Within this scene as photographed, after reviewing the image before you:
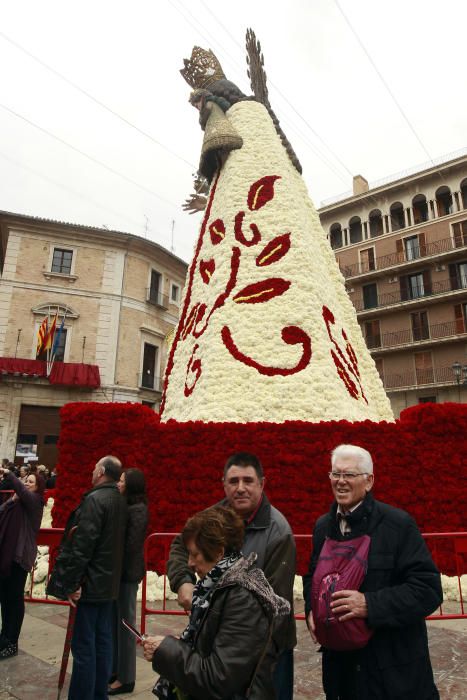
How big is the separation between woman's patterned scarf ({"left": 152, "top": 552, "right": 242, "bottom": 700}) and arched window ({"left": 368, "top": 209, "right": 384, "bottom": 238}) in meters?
29.1

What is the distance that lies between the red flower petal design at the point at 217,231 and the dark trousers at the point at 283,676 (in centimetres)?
611

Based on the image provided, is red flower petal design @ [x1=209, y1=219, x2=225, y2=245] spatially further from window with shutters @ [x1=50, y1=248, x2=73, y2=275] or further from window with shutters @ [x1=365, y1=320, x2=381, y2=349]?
window with shutters @ [x1=365, y1=320, x2=381, y2=349]

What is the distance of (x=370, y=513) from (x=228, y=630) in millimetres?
895

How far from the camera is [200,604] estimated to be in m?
1.63

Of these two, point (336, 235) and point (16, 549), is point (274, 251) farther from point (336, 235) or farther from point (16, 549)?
point (336, 235)

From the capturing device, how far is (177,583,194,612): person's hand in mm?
1996

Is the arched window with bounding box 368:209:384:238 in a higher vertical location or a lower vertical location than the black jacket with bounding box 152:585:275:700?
higher

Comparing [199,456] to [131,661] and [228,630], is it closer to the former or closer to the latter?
[131,661]

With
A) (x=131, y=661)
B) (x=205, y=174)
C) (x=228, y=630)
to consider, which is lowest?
(x=131, y=661)

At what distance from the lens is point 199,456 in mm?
5570

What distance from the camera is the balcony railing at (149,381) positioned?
73.9 ft

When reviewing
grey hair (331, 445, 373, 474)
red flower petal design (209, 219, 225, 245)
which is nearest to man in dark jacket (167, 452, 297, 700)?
grey hair (331, 445, 373, 474)

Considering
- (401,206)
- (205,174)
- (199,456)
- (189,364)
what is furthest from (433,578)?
(401,206)

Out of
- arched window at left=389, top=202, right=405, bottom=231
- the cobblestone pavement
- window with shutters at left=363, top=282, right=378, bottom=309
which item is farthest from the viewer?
window with shutters at left=363, top=282, right=378, bottom=309
